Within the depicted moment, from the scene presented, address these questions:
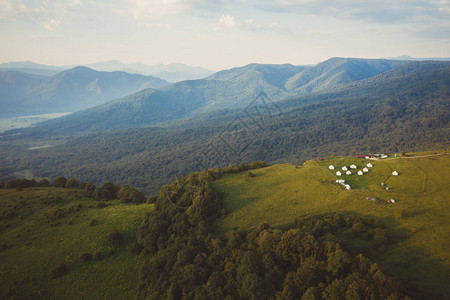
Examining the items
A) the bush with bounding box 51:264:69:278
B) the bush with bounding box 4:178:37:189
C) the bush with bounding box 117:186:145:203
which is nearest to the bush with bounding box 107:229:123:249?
the bush with bounding box 51:264:69:278

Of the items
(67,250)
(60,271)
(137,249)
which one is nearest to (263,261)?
(137,249)

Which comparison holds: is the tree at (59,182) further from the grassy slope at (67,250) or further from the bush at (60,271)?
the bush at (60,271)

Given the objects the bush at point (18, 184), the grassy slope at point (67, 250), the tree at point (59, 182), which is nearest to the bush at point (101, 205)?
the grassy slope at point (67, 250)

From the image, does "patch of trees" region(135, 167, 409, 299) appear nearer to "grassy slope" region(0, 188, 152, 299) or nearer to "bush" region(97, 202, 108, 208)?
"grassy slope" region(0, 188, 152, 299)

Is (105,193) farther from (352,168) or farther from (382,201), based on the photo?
(382,201)

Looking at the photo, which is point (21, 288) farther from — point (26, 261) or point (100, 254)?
point (100, 254)

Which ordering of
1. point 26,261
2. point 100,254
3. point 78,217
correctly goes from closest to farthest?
point 26,261 < point 100,254 < point 78,217

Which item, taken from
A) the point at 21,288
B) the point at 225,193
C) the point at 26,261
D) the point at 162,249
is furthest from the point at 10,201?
the point at 225,193
